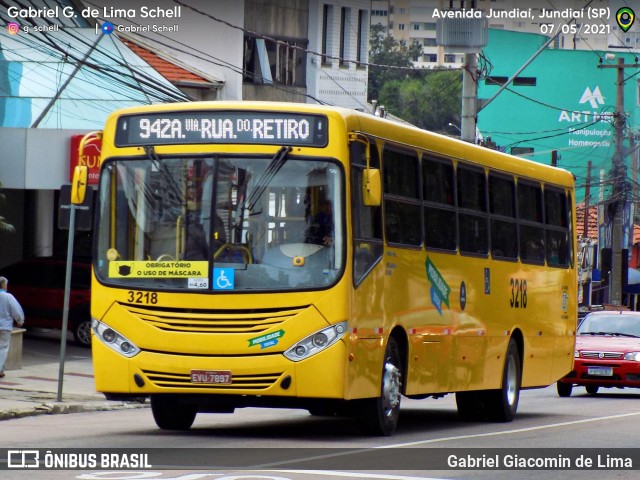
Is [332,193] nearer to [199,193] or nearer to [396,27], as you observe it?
[199,193]

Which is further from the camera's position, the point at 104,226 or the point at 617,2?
the point at 617,2

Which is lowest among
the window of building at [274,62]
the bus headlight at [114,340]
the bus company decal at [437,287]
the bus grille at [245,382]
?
the bus grille at [245,382]

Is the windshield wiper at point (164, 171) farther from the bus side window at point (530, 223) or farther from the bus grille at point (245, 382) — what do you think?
the bus side window at point (530, 223)

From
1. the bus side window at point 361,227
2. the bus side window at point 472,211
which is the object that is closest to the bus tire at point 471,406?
the bus side window at point 472,211

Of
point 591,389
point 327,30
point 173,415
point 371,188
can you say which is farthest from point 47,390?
point 327,30

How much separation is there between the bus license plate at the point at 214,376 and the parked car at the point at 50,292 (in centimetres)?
1870

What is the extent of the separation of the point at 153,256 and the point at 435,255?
3.61m

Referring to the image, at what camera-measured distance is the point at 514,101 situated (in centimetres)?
7500

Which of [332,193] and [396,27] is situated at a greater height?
[396,27]

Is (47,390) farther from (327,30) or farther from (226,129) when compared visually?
(327,30)

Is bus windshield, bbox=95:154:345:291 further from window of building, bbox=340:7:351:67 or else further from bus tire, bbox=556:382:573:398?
window of building, bbox=340:7:351:67

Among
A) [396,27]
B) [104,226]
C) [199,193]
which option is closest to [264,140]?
[199,193]

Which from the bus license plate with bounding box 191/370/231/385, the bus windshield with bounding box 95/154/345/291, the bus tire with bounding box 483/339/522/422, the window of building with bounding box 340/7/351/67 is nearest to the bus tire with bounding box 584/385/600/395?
the bus tire with bounding box 483/339/522/422

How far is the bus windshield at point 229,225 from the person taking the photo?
1340cm
